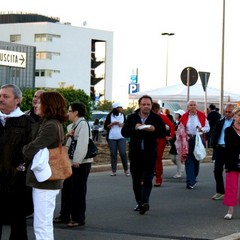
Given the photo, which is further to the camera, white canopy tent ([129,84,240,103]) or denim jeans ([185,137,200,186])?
white canopy tent ([129,84,240,103])

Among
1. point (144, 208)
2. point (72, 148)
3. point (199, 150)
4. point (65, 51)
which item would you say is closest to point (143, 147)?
point (144, 208)

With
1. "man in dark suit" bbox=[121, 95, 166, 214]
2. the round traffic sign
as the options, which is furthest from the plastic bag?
the round traffic sign

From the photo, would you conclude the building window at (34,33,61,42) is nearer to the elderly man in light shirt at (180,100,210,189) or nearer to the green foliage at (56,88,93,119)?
the green foliage at (56,88,93,119)

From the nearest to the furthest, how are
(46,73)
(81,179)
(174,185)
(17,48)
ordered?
(81,179) < (174,185) < (17,48) < (46,73)

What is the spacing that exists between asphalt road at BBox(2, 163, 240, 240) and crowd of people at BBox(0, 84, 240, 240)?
28 centimetres

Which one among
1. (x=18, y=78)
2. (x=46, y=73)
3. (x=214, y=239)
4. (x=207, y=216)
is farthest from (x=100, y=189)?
(x=46, y=73)

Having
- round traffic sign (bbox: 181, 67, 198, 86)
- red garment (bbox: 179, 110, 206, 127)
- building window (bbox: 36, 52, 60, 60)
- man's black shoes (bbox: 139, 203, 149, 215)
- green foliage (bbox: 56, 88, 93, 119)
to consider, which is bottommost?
man's black shoes (bbox: 139, 203, 149, 215)

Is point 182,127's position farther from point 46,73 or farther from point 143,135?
point 46,73

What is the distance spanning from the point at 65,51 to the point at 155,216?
4009 inches

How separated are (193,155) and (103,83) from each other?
102763mm

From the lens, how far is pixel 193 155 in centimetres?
1577

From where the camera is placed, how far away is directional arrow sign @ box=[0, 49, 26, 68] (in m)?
37.8

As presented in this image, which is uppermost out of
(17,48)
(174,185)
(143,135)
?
(17,48)

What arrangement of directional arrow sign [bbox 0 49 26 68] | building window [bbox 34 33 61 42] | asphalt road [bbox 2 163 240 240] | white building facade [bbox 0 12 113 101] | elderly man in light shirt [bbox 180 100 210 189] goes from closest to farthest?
asphalt road [bbox 2 163 240 240] < elderly man in light shirt [bbox 180 100 210 189] < directional arrow sign [bbox 0 49 26 68] < building window [bbox 34 33 61 42] < white building facade [bbox 0 12 113 101]
